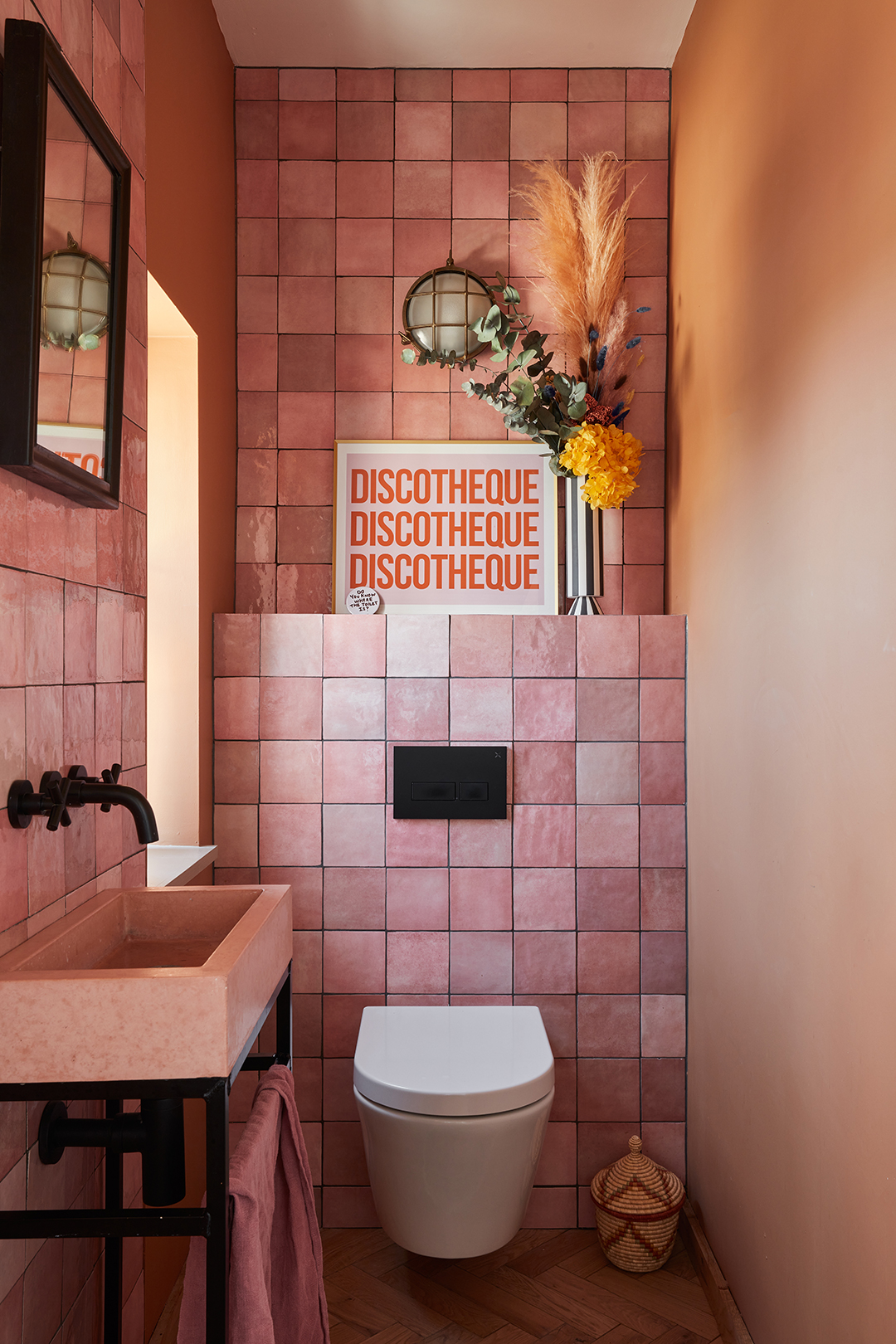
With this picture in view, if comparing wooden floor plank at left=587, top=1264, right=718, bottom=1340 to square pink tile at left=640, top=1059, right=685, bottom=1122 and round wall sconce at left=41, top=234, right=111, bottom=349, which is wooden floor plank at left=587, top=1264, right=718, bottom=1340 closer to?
square pink tile at left=640, top=1059, right=685, bottom=1122

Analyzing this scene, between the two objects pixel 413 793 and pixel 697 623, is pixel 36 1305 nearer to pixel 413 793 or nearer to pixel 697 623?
pixel 413 793

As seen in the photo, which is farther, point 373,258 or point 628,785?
point 373,258

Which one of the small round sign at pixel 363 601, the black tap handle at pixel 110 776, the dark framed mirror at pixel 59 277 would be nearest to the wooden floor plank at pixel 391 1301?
the black tap handle at pixel 110 776

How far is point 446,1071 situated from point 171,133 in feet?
6.01

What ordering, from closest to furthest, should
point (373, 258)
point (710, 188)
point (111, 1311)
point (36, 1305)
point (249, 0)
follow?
point (36, 1305) → point (111, 1311) → point (710, 188) → point (249, 0) → point (373, 258)

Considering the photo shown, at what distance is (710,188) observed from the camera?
1913 millimetres

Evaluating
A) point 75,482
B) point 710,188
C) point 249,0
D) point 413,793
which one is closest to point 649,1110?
point 413,793

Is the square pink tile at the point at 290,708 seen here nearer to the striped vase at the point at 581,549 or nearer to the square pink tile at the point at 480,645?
the square pink tile at the point at 480,645

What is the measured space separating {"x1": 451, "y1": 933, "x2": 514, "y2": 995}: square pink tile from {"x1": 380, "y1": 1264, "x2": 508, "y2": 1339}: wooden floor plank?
570 mm

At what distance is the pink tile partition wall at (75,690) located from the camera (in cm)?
105

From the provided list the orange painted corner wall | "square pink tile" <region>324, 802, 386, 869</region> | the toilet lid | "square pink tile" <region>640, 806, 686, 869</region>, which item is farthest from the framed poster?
the toilet lid

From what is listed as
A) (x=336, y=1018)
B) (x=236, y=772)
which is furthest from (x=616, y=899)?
(x=236, y=772)

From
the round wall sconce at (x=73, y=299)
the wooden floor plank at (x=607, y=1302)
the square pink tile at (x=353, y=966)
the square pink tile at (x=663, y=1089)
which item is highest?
the round wall sconce at (x=73, y=299)

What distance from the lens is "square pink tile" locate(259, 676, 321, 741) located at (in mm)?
2109
